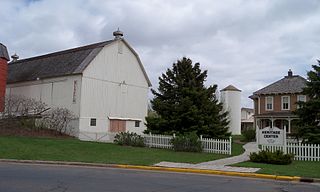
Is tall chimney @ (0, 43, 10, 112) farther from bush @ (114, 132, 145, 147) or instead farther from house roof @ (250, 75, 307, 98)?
house roof @ (250, 75, 307, 98)

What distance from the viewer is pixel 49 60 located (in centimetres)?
3966

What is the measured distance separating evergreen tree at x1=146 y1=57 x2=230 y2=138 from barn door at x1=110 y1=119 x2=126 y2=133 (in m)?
7.23

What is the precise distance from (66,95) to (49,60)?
656 centimetres

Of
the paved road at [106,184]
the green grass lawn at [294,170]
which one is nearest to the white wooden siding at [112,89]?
the green grass lawn at [294,170]

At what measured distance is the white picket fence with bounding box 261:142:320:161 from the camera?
2183cm

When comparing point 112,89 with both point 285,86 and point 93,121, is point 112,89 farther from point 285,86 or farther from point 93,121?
point 285,86

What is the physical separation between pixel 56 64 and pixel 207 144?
1876cm

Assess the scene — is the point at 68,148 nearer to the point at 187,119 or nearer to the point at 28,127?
the point at 187,119

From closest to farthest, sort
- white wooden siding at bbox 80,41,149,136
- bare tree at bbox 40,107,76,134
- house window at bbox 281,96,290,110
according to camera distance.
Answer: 1. bare tree at bbox 40,107,76,134
2. white wooden siding at bbox 80,41,149,136
3. house window at bbox 281,96,290,110

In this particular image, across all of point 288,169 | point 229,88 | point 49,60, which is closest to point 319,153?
point 288,169

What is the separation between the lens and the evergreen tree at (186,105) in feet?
91.1

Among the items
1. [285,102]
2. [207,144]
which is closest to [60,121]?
[207,144]

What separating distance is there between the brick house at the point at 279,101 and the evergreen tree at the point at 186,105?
61.0ft

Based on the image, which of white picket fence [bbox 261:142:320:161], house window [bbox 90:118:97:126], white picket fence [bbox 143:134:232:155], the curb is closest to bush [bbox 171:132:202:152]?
white picket fence [bbox 143:134:232:155]
